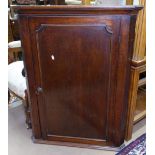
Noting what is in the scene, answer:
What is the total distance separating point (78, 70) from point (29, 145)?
923 millimetres

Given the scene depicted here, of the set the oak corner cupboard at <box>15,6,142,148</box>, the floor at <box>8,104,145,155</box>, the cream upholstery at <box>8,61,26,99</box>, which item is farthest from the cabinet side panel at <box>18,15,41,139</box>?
the cream upholstery at <box>8,61,26,99</box>

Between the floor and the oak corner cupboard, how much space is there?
0.20ft

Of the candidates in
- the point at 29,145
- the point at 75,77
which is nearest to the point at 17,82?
the point at 29,145

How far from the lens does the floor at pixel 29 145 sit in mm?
1811

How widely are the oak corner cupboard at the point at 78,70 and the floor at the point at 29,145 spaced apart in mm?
61

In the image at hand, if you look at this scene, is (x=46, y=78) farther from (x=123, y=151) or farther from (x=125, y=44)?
(x=123, y=151)

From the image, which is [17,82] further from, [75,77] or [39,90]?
[75,77]

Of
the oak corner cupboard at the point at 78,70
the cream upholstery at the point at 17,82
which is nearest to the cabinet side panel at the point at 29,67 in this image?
the oak corner cupboard at the point at 78,70

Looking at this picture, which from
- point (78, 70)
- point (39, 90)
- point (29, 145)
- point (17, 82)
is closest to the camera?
point (78, 70)

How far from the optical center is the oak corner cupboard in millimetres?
1348

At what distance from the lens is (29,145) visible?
1918mm

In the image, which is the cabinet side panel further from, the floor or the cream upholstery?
the cream upholstery

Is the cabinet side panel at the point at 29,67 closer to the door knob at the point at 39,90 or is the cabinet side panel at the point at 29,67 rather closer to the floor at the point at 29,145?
the door knob at the point at 39,90
